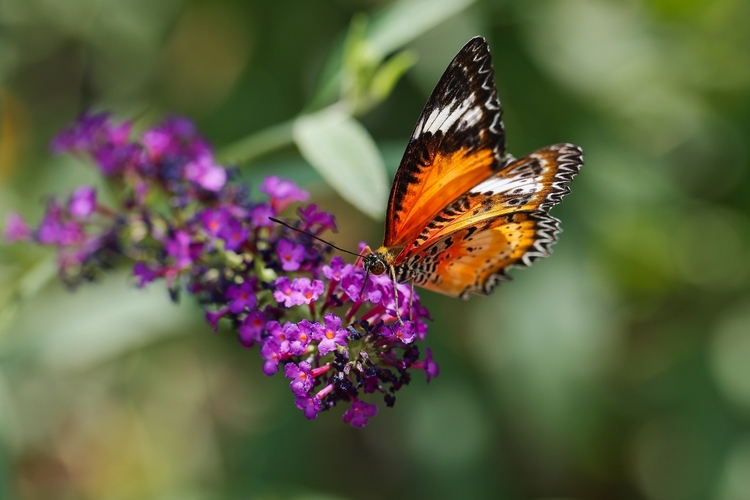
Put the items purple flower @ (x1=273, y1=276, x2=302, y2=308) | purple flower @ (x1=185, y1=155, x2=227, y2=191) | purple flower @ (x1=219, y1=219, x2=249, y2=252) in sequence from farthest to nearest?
purple flower @ (x1=185, y1=155, x2=227, y2=191) → purple flower @ (x1=219, y1=219, x2=249, y2=252) → purple flower @ (x1=273, y1=276, x2=302, y2=308)

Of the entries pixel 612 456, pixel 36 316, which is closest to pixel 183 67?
pixel 36 316

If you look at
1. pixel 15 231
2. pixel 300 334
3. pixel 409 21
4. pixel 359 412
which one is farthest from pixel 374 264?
pixel 15 231

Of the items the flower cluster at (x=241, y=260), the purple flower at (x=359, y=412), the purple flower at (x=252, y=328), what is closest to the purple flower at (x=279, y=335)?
the flower cluster at (x=241, y=260)

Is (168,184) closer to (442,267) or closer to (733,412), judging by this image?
(442,267)

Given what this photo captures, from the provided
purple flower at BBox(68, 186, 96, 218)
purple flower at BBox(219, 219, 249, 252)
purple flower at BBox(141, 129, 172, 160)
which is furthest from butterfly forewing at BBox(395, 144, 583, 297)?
purple flower at BBox(68, 186, 96, 218)

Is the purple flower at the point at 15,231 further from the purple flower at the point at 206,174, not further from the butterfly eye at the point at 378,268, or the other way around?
the butterfly eye at the point at 378,268

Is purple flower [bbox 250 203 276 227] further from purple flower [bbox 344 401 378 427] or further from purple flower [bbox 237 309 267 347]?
purple flower [bbox 344 401 378 427]

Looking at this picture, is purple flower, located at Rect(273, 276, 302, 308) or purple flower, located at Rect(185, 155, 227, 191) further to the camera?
purple flower, located at Rect(185, 155, 227, 191)
